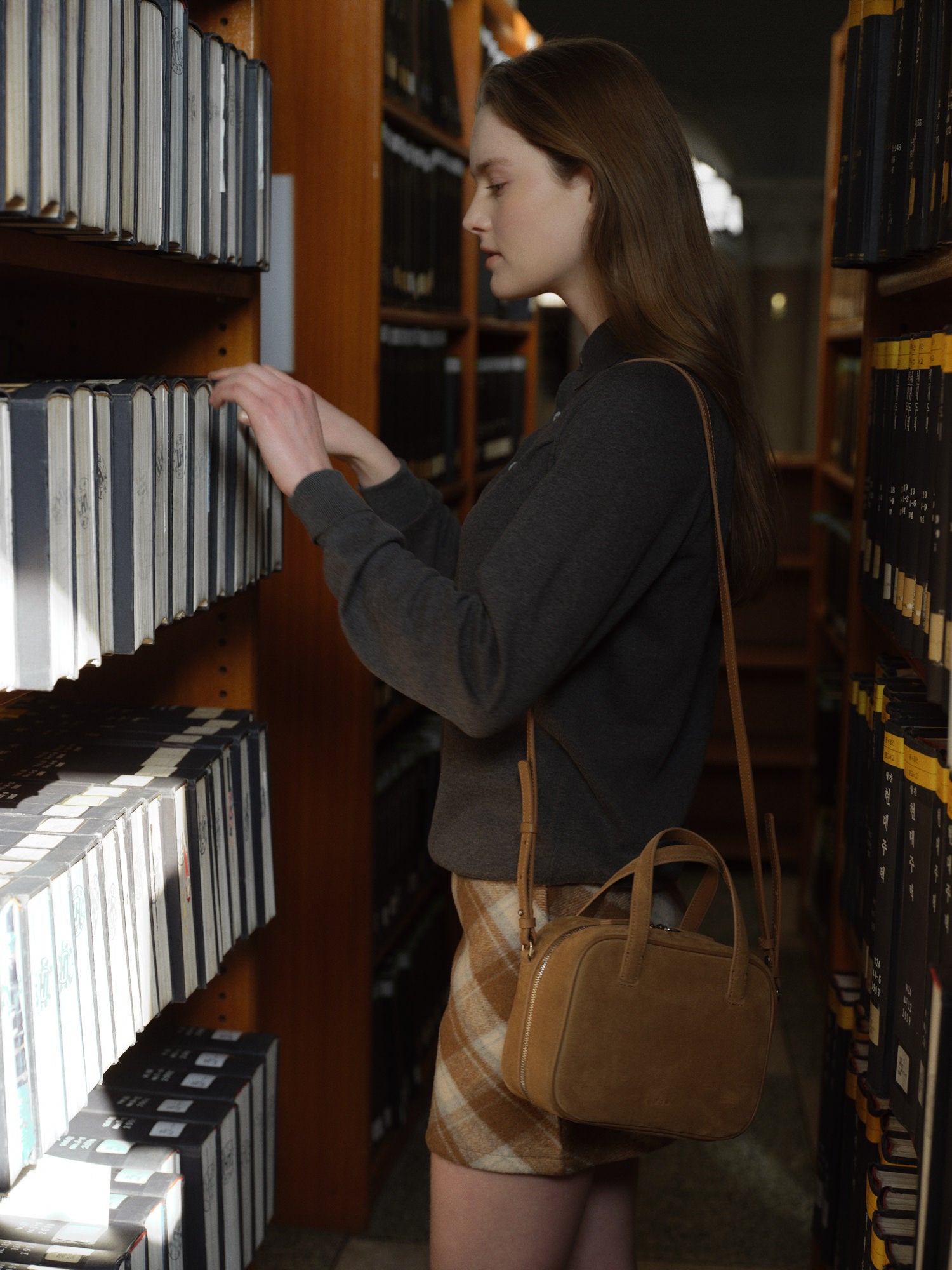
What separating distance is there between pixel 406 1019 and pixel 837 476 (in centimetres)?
182

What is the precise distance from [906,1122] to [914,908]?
213 mm

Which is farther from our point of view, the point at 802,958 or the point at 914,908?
the point at 802,958

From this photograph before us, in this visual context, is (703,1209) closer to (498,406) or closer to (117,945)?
(117,945)

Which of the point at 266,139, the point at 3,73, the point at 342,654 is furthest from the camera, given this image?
the point at 342,654

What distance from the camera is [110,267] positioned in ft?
3.74

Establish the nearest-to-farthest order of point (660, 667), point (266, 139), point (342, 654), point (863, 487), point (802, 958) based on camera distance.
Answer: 1. point (660, 667)
2. point (266, 139)
3. point (863, 487)
4. point (342, 654)
5. point (802, 958)

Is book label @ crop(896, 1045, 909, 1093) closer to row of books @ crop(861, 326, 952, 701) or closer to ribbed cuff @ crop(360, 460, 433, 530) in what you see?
row of books @ crop(861, 326, 952, 701)

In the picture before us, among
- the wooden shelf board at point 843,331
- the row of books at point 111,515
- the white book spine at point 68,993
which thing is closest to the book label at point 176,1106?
the white book spine at point 68,993

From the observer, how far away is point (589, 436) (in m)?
1.09

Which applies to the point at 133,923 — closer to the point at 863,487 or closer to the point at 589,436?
the point at 589,436

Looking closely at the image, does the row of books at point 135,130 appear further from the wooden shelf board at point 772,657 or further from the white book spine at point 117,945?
the wooden shelf board at point 772,657

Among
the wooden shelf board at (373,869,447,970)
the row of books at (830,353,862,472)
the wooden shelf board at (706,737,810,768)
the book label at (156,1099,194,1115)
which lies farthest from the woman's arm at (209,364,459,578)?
the wooden shelf board at (706,737,810,768)

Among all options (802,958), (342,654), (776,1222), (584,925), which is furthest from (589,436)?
(802,958)

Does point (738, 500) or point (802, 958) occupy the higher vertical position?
point (738, 500)
